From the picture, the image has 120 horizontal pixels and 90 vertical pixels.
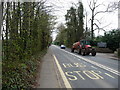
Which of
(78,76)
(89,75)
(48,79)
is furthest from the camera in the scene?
(89,75)

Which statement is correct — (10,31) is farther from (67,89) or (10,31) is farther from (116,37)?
(116,37)

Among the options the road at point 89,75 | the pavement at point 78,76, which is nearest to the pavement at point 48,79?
the pavement at point 78,76

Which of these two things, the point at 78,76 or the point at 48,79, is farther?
the point at 78,76

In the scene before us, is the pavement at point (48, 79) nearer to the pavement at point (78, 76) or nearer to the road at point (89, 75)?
the pavement at point (78, 76)

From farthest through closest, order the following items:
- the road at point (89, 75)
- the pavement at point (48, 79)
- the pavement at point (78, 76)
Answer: the road at point (89, 75), the pavement at point (78, 76), the pavement at point (48, 79)

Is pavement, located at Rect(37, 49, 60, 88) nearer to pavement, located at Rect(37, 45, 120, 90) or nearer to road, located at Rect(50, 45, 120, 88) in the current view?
pavement, located at Rect(37, 45, 120, 90)

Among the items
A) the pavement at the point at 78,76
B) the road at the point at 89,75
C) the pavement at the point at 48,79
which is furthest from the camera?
the road at the point at 89,75

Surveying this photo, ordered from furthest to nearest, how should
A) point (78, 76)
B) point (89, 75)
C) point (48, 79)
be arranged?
1. point (89, 75)
2. point (78, 76)
3. point (48, 79)

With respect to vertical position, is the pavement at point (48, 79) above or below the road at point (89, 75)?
above

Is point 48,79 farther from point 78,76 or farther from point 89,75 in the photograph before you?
point 89,75

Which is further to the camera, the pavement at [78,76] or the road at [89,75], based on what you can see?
the road at [89,75]

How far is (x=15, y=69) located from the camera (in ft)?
19.1

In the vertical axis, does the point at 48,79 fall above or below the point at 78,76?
above

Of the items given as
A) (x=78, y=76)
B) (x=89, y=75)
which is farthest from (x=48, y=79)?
(x=89, y=75)
